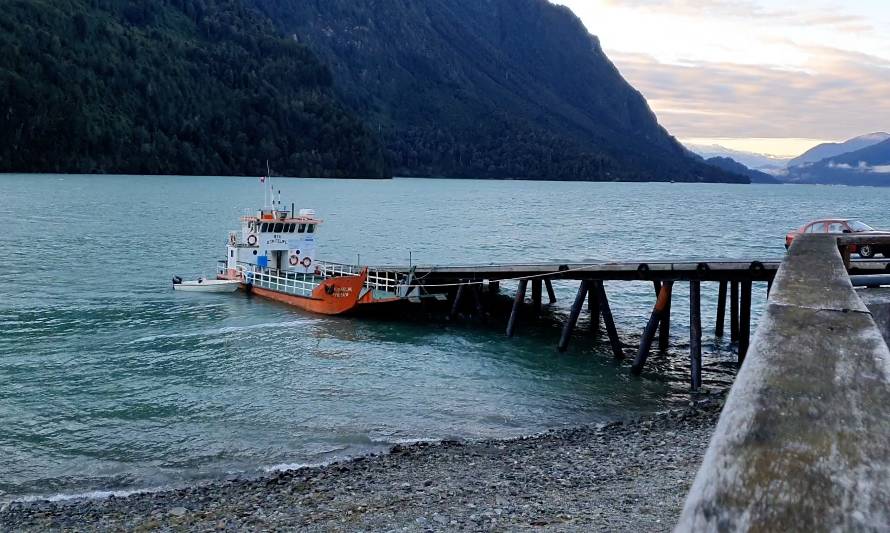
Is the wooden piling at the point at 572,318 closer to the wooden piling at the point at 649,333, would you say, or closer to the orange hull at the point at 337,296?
the wooden piling at the point at 649,333

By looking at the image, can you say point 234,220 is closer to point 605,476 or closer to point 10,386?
point 10,386

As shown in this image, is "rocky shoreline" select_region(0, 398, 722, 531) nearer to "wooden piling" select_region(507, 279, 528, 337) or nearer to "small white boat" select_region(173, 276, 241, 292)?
"wooden piling" select_region(507, 279, 528, 337)

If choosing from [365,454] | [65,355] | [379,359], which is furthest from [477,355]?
[65,355]

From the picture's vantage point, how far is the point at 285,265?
48438 millimetres

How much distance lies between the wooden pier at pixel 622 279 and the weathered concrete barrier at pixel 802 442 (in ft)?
56.9

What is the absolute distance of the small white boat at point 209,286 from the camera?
48.5m

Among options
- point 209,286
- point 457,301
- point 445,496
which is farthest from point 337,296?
point 445,496

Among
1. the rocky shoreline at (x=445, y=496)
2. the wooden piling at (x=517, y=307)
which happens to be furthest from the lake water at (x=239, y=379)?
the rocky shoreline at (x=445, y=496)

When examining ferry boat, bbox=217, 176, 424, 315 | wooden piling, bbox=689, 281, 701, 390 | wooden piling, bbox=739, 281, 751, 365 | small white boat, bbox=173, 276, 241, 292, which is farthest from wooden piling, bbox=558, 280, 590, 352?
small white boat, bbox=173, 276, 241, 292

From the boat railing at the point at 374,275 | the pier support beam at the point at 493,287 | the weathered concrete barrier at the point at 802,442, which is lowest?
the pier support beam at the point at 493,287

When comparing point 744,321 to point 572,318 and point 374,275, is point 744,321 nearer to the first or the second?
point 572,318

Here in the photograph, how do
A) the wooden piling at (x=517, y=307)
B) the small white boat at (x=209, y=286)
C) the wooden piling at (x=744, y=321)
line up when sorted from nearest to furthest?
the wooden piling at (x=744, y=321) → the wooden piling at (x=517, y=307) → the small white boat at (x=209, y=286)

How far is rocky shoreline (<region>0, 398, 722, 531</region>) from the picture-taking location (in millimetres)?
14008

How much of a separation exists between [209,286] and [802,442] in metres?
48.1
